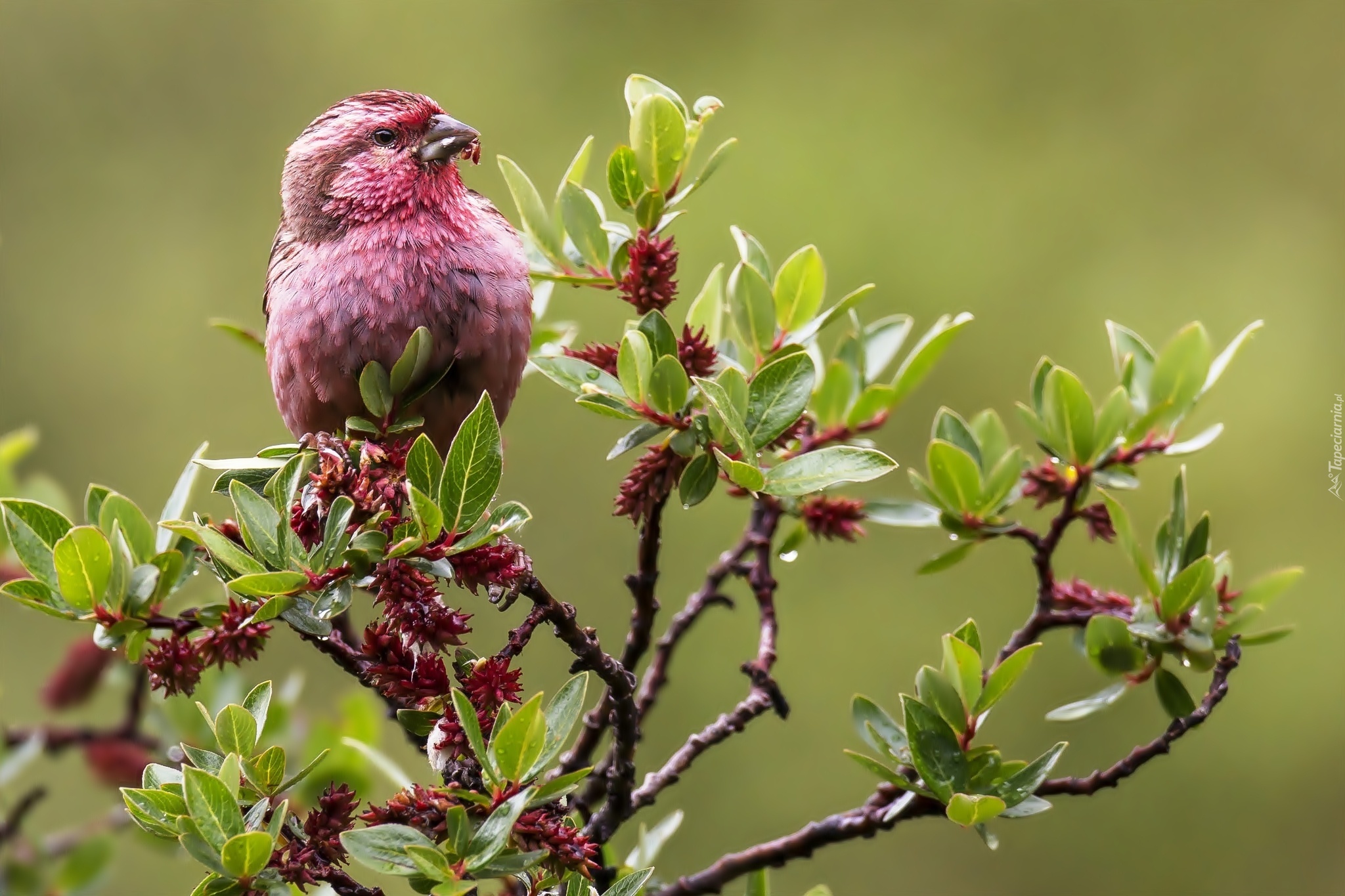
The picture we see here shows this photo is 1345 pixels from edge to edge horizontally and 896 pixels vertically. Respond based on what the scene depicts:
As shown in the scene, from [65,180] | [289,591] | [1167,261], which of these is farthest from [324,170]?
[65,180]

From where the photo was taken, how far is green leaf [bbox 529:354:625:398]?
1.98 m

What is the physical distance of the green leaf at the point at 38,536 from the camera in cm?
188

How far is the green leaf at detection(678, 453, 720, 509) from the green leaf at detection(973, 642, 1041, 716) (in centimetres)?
47

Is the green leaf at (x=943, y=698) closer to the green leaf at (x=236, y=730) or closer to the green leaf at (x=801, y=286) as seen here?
the green leaf at (x=801, y=286)

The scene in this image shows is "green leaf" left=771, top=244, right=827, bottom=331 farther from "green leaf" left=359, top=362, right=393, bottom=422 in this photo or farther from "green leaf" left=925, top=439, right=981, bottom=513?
"green leaf" left=359, top=362, right=393, bottom=422

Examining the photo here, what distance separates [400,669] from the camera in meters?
1.73

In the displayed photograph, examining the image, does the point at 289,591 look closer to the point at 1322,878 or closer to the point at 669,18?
the point at 1322,878

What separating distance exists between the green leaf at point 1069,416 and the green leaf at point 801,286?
0.41m

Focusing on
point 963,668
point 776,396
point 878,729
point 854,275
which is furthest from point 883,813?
point 854,275

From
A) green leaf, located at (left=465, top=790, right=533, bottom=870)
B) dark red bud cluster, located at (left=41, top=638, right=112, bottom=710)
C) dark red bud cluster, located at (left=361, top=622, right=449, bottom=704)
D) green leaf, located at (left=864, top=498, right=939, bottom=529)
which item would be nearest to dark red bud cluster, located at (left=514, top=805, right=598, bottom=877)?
green leaf, located at (left=465, top=790, right=533, bottom=870)

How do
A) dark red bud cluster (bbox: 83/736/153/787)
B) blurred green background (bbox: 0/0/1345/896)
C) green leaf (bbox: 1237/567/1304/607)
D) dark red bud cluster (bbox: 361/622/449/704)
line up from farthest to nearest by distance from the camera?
blurred green background (bbox: 0/0/1345/896) → dark red bud cluster (bbox: 83/736/153/787) → green leaf (bbox: 1237/567/1304/607) → dark red bud cluster (bbox: 361/622/449/704)

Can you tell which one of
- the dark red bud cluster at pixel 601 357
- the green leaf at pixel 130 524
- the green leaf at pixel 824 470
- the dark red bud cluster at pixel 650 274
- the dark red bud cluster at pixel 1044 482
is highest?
the dark red bud cluster at pixel 650 274

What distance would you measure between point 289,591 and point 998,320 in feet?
19.3

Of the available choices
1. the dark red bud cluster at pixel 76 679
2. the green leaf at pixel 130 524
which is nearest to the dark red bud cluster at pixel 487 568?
the green leaf at pixel 130 524
